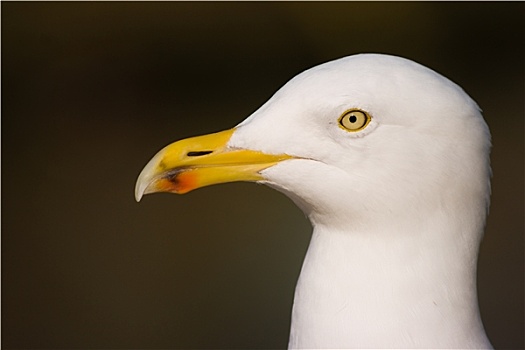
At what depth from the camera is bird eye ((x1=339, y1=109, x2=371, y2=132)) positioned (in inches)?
69.7

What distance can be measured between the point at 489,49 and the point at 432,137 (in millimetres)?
4393

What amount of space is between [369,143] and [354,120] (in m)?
0.05

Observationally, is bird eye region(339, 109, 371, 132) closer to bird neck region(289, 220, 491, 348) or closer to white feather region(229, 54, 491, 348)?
white feather region(229, 54, 491, 348)

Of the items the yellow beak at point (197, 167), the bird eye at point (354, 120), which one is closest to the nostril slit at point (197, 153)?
the yellow beak at point (197, 167)

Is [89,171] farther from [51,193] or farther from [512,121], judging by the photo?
[512,121]

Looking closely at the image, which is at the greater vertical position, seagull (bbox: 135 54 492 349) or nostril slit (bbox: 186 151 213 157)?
nostril slit (bbox: 186 151 213 157)

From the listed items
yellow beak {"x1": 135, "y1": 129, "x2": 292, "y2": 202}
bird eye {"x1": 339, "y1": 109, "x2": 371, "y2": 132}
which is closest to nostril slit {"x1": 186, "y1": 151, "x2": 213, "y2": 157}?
yellow beak {"x1": 135, "y1": 129, "x2": 292, "y2": 202}

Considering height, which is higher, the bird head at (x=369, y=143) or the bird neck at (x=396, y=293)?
the bird head at (x=369, y=143)

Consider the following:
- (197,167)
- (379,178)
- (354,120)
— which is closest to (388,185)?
(379,178)

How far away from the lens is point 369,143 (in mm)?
1782

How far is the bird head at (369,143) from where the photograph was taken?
5.80ft

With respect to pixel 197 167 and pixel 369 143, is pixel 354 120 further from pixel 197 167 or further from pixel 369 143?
pixel 197 167

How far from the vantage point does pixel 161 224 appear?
5.06 meters

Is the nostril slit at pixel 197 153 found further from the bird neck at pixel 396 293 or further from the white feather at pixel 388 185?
the bird neck at pixel 396 293
